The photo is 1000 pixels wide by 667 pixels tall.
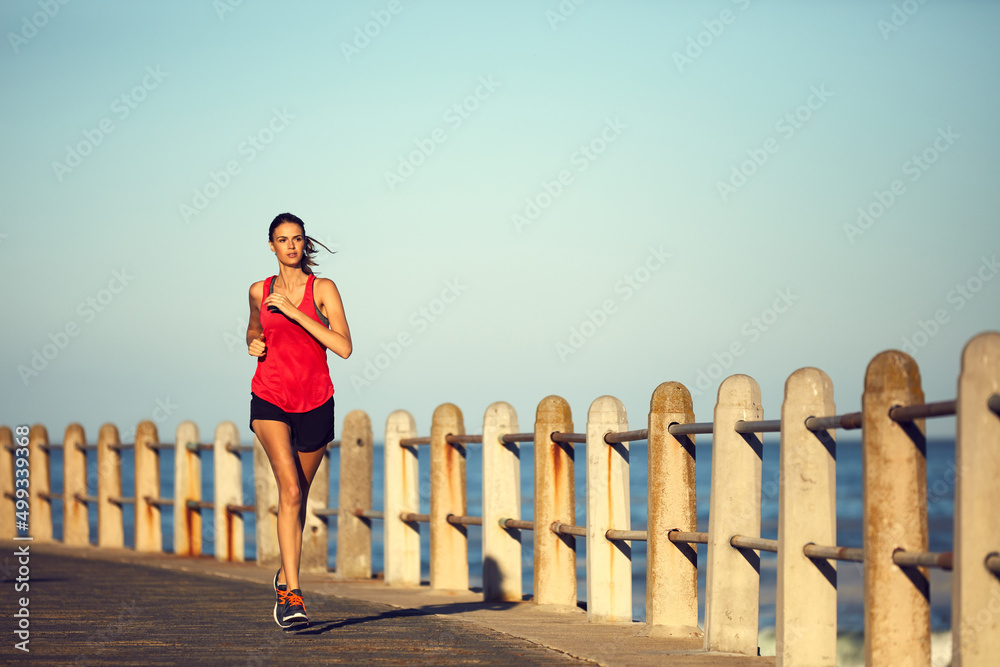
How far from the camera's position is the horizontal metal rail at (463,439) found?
918 centimetres

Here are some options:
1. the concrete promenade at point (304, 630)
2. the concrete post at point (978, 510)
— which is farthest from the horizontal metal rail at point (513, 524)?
the concrete post at point (978, 510)

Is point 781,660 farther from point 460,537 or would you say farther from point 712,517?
point 460,537

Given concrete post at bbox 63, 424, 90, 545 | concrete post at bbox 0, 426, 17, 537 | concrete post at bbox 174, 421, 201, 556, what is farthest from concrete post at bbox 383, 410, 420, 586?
concrete post at bbox 0, 426, 17, 537

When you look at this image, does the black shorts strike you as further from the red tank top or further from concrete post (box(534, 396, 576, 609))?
concrete post (box(534, 396, 576, 609))

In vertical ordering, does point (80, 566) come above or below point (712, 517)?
below

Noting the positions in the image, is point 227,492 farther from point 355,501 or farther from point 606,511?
point 606,511

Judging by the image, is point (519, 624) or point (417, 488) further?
point (417, 488)

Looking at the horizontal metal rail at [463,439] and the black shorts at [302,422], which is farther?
the horizontal metal rail at [463,439]

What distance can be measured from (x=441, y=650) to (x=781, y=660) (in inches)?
60.5

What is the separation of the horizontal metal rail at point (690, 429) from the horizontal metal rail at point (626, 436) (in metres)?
0.25

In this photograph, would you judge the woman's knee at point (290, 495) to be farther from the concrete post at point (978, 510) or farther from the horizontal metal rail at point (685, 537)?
the concrete post at point (978, 510)

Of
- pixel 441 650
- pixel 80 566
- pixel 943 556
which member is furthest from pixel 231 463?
pixel 943 556

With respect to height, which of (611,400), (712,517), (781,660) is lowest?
(781,660)

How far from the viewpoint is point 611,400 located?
25.1 ft
